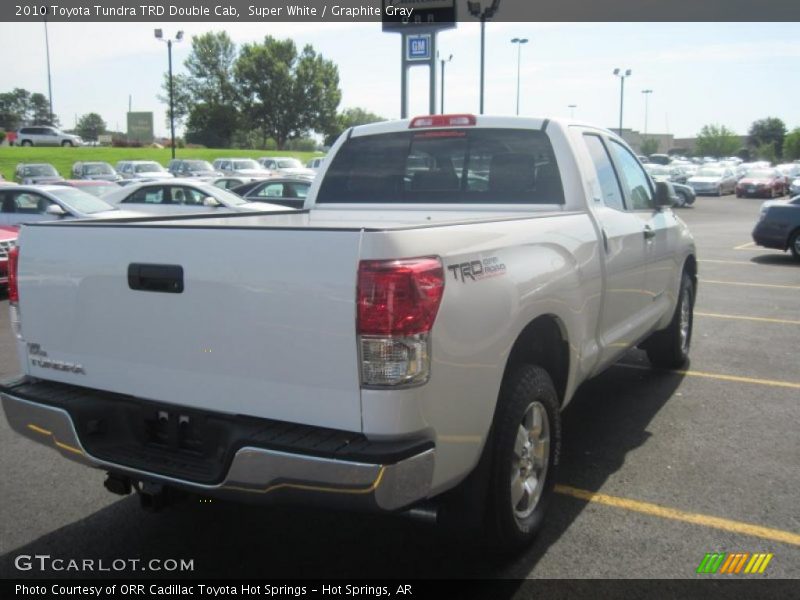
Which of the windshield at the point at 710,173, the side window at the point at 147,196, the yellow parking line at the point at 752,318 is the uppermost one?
the windshield at the point at 710,173

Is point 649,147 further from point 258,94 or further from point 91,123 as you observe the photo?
point 91,123

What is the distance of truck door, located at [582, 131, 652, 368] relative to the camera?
442 cm

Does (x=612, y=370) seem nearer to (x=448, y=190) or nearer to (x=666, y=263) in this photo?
(x=666, y=263)

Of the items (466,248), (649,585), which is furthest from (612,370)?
(466,248)

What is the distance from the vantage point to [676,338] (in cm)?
647

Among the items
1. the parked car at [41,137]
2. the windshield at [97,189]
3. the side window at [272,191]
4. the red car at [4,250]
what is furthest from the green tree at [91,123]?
the red car at [4,250]

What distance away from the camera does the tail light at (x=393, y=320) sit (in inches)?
98.4

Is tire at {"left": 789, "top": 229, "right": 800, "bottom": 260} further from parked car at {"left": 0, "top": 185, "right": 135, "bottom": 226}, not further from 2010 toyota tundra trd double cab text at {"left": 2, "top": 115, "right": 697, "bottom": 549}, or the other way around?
parked car at {"left": 0, "top": 185, "right": 135, "bottom": 226}

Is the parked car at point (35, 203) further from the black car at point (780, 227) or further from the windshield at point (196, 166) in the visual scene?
the windshield at point (196, 166)

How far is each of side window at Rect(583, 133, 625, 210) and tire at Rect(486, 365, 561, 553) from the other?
5.47ft

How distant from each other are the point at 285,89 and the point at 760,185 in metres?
70.8

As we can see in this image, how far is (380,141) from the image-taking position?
16.1ft

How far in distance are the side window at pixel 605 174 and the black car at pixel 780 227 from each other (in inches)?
452

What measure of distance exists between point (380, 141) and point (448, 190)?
2.08ft
